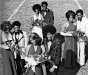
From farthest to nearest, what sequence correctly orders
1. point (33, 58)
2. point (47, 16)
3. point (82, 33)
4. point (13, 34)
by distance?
point (47, 16) < point (82, 33) < point (13, 34) < point (33, 58)

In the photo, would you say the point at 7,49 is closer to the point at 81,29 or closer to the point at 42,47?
the point at 42,47

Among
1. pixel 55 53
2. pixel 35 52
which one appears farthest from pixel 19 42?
pixel 55 53

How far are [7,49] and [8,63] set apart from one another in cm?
44

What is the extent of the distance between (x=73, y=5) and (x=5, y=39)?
15203 mm

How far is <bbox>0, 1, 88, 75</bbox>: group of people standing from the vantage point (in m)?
6.78

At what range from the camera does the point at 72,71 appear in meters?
9.87

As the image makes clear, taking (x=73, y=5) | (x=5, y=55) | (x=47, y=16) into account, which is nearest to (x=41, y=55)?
(x=5, y=55)

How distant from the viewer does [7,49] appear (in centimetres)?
746

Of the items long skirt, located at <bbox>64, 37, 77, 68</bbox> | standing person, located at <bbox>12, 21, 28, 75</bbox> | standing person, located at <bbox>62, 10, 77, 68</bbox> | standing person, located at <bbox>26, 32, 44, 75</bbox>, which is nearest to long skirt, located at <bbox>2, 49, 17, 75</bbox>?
standing person, located at <bbox>12, 21, 28, 75</bbox>

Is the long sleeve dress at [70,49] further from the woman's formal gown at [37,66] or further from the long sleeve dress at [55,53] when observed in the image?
the woman's formal gown at [37,66]

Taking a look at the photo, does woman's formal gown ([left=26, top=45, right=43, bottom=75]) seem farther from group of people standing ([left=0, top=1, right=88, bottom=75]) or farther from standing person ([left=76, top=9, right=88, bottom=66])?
standing person ([left=76, top=9, right=88, bottom=66])

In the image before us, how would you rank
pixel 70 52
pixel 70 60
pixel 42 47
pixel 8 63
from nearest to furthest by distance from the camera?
1. pixel 42 47
2. pixel 8 63
3. pixel 70 52
4. pixel 70 60

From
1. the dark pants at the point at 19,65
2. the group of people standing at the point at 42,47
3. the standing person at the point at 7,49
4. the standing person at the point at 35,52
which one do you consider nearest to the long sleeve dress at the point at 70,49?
the group of people standing at the point at 42,47

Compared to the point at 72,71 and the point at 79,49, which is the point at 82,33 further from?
the point at 72,71
